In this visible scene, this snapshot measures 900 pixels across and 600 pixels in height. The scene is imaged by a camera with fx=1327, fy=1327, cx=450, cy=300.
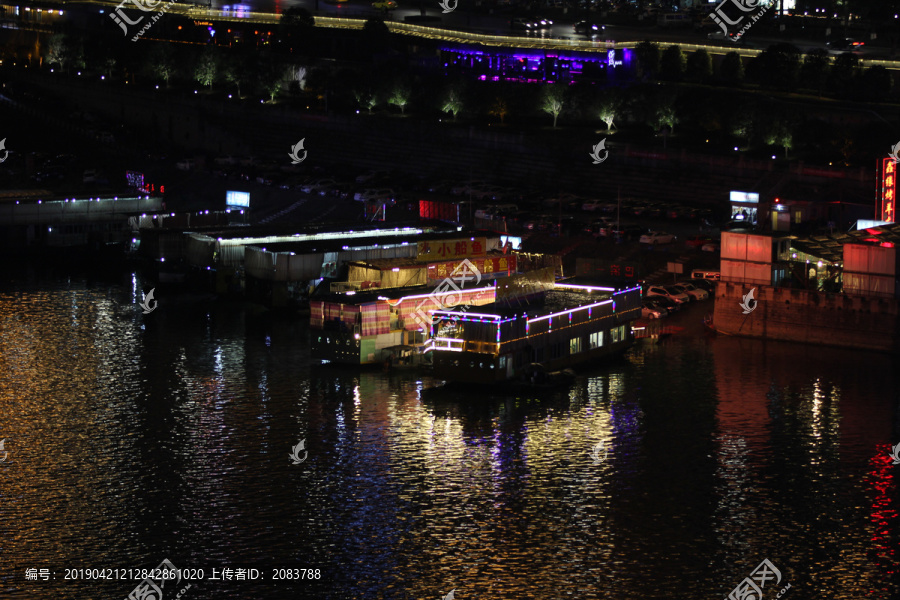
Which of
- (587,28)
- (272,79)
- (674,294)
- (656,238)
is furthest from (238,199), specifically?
(587,28)

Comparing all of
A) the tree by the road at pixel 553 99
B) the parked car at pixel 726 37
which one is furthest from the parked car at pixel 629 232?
the parked car at pixel 726 37

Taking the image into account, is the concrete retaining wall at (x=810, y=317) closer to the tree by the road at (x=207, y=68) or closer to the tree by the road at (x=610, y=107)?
the tree by the road at (x=610, y=107)

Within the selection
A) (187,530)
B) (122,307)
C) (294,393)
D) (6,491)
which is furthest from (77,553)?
(122,307)

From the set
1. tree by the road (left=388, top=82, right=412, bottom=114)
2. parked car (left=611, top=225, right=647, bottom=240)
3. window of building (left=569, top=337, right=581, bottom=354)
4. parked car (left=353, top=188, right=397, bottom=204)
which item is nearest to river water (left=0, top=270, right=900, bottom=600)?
window of building (left=569, top=337, right=581, bottom=354)

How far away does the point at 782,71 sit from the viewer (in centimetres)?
8669

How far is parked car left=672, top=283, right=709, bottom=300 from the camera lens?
55875mm

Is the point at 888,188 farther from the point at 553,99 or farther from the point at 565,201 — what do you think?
the point at 553,99

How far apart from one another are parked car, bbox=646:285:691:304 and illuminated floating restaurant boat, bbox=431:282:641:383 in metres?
6.52

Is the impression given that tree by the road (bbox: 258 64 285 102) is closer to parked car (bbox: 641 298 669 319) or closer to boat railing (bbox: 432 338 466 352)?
parked car (bbox: 641 298 669 319)

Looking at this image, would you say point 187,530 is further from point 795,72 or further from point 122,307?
point 795,72

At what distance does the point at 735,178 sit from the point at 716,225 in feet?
22.9

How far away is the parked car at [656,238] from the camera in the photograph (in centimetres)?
6209

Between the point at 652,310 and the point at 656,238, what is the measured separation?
393 inches

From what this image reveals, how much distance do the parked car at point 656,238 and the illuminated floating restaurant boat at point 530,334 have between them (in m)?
13.5
